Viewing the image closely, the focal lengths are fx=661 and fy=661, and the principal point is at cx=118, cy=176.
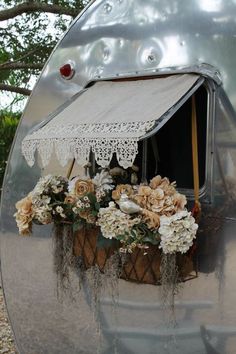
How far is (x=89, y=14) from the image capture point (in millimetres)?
4004

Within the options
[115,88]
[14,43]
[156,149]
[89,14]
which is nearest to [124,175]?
[156,149]

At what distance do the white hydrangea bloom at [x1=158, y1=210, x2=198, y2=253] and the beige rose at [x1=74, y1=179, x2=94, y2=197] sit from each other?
0.53 meters

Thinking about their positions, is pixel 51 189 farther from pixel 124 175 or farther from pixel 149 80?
pixel 149 80

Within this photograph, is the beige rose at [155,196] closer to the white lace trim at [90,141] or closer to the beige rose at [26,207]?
the white lace trim at [90,141]

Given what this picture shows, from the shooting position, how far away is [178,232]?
10.0 ft

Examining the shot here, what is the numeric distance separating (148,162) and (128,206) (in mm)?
554

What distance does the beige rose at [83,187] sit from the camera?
344 cm

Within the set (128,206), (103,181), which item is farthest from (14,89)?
(128,206)

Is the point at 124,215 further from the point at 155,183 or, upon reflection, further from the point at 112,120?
the point at 112,120

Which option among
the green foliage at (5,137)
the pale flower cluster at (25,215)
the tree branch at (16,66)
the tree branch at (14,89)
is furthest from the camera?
the green foliage at (5,137)

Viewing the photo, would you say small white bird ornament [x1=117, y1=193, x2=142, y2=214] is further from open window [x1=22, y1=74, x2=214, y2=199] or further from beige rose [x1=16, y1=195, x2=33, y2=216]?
beige rose [x1=16, y1=195, x2=33, y2=216]

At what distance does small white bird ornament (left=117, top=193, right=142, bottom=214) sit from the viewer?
315cm

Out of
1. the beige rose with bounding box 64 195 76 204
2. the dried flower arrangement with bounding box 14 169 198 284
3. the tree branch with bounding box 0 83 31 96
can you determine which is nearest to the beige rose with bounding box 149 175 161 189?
the dried flower arrangement with bounding box 14 169 198 284

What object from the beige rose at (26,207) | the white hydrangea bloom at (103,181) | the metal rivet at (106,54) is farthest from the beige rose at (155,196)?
the metal rivet at (106,54)
